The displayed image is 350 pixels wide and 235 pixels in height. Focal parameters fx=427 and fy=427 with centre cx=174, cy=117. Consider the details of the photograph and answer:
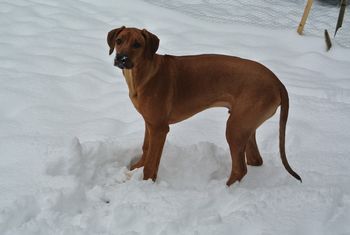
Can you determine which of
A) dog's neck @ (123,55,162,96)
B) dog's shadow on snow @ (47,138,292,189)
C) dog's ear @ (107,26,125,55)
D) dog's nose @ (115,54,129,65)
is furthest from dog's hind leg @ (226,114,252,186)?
dog's ear @ (107,26,125,55)

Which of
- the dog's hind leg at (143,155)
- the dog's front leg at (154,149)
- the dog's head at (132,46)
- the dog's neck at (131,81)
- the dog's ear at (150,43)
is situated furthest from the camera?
the dog's hind leg at (143,155)

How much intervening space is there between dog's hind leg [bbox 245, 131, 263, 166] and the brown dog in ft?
1.12

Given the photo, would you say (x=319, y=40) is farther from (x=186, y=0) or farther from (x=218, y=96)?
(x=218, y=96)

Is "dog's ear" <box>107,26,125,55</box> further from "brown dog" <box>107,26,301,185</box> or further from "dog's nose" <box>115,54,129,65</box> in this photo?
"dog's nose" <box>115,54,129,65</box>

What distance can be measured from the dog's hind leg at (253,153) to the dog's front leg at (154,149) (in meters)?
0.85

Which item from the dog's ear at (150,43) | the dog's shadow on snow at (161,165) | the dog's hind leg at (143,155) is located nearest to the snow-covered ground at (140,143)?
the dog's shadow on snow at (161,165)

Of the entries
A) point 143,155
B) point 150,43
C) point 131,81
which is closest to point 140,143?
point 143,155

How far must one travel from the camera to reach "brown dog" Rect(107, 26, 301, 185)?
329 cm

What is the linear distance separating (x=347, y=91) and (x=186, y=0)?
433 cm

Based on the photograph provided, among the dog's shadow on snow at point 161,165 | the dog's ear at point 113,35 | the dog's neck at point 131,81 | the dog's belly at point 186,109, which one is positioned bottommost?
the dog's shadow on snow at point 161,165

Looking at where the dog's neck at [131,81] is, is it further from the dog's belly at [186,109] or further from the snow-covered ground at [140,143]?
the snow-covered ground at [140,143]

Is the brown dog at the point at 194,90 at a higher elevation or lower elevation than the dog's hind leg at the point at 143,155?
higher

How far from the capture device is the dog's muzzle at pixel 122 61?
Answer: 3068 millimetres

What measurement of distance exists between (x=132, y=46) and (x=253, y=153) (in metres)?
1.52
